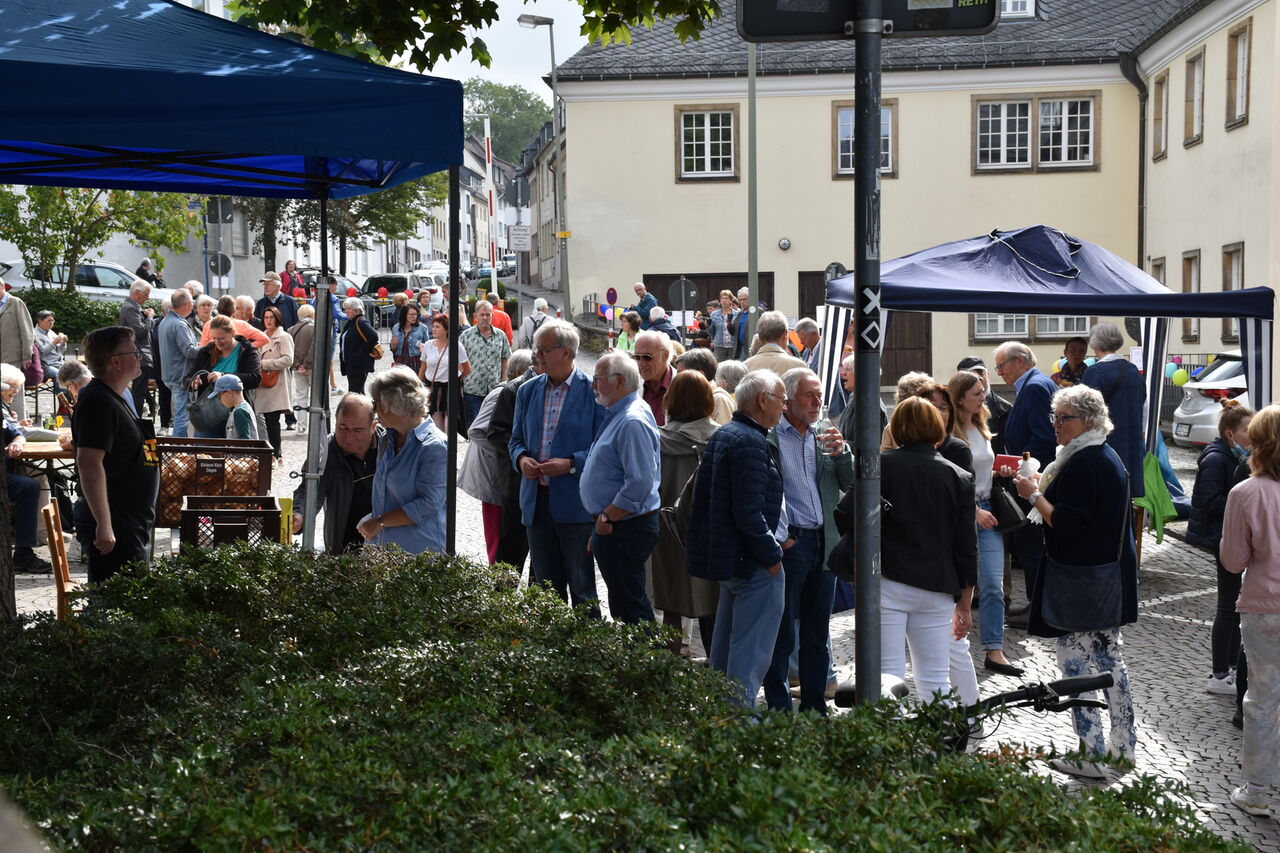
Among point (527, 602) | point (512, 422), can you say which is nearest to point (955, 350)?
point (512, 422)

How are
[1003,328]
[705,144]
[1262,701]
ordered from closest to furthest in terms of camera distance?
1. [1262,701]
2. [705,144]
3. [1003,328]

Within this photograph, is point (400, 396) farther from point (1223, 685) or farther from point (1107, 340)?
point (1107, 340)

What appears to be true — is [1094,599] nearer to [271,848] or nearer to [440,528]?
[440,528]

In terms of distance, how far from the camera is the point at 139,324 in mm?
17547

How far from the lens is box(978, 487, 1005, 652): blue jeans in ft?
27.4

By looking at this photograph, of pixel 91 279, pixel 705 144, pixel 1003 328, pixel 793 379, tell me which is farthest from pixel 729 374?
pixel 91 279

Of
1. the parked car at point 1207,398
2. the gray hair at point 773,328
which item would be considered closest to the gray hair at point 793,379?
the gray hair at point 773,328

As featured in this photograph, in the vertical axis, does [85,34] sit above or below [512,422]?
above

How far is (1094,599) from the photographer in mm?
6531

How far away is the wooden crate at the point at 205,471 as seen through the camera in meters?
8.37

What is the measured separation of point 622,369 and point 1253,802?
351 centimetres

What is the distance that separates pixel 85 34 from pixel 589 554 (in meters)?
3.90

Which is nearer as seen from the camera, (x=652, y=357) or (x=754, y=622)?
(x=754, y=622)

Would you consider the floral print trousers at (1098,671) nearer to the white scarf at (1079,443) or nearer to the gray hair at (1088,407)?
the white scarf at (1079,443)
